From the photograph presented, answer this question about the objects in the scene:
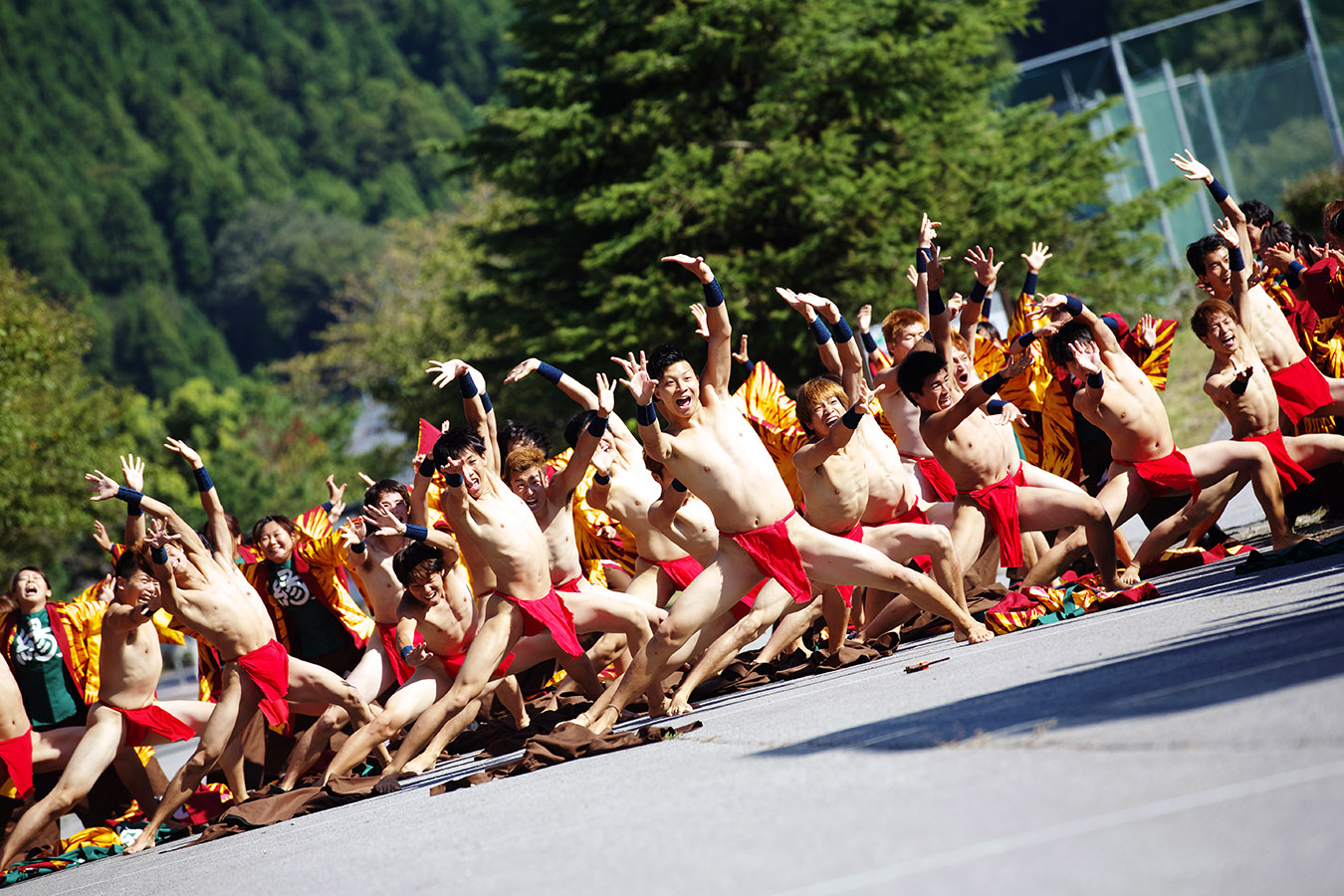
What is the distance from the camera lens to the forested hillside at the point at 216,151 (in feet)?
334

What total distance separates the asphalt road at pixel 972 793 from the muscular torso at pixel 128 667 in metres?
1.92

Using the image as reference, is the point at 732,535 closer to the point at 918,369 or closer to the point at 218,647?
the point at 918,369

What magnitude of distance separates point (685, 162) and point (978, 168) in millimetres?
4234

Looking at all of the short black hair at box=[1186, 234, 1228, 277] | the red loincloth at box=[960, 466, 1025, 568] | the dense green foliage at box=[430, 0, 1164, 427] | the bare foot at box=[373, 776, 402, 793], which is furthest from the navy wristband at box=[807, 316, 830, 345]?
the dense green foliage at box=[430, 0, 1164, 427]

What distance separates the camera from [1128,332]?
29.2ft

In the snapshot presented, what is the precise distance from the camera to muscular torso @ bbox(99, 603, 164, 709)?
7906 mm

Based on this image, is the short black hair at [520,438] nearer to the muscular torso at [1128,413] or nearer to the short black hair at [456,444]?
the short black hair at [456,444]

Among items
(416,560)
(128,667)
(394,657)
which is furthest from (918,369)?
(128,667)

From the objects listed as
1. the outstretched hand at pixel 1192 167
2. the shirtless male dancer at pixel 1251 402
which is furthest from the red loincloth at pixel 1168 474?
the outstretched hand at pixel 1192 167

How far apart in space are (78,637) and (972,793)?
745 cm

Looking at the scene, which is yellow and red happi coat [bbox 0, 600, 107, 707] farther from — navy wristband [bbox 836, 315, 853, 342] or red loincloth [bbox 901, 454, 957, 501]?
red loincloth [bbox 901, 454, 957, 501]

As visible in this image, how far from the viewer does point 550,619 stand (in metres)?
7.07

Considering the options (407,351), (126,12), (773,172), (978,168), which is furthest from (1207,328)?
(126,12)

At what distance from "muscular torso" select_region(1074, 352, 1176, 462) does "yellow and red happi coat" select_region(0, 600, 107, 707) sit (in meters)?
6.34
